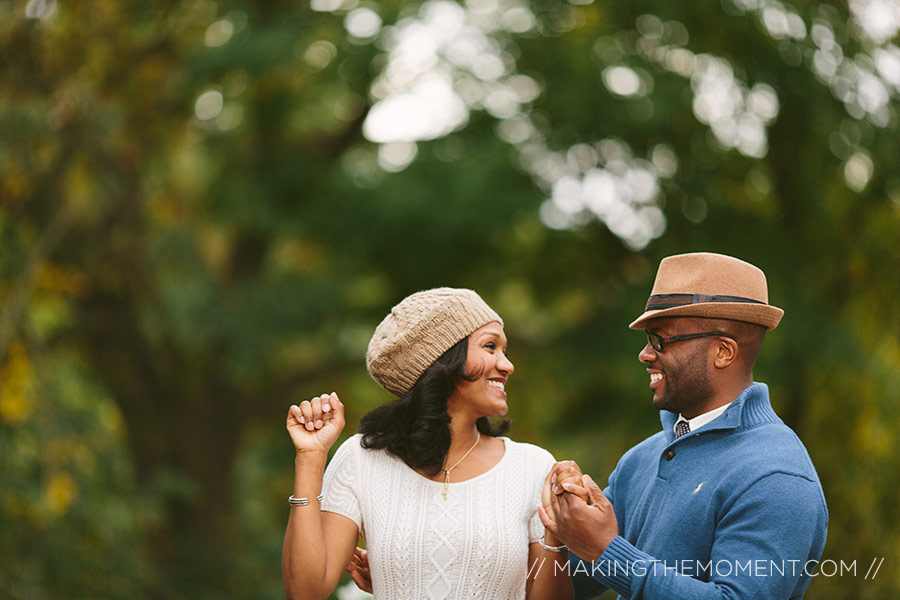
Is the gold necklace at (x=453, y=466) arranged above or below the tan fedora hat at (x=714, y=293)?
below

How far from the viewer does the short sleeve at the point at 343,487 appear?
3.10 meters

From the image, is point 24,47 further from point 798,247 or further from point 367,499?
point 798,247

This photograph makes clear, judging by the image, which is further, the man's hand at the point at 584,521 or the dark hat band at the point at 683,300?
the dark hat band at the point at 683,300

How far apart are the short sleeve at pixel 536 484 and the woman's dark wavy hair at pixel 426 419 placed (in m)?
0.27

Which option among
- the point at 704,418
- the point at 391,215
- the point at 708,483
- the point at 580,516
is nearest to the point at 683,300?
the point at 704,418

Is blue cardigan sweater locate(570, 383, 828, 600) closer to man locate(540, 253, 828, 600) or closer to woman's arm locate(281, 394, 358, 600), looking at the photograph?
man locate(540, 253, 828, 600)

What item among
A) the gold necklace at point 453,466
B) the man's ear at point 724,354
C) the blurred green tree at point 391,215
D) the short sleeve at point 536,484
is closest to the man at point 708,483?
the man's ear at point 724,354

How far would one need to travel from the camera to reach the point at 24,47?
657 centimetres

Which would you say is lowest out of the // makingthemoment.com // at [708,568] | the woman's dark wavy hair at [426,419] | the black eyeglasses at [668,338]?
the // makingthemoment.com // at [708,568]

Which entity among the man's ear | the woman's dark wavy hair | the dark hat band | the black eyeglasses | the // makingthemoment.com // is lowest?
the // makingthemoment.com //

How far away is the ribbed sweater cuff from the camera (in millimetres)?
2549

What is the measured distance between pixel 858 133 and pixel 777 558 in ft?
19.5

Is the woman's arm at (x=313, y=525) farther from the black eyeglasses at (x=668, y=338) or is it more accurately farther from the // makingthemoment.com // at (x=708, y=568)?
the black eyeglasses at (x=668, y=338)

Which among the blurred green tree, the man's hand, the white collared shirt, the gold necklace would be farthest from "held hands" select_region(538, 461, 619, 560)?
the blurred green tree
